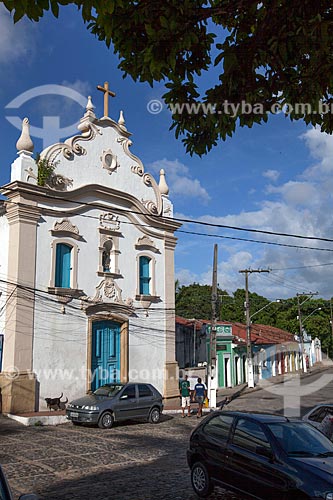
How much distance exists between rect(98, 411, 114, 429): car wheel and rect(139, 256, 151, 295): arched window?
279 inches

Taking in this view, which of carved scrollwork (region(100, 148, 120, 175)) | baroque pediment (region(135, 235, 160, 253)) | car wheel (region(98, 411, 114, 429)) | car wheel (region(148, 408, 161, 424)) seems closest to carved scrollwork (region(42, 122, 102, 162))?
carved scrollwork (region(100, 148, 120, 175))

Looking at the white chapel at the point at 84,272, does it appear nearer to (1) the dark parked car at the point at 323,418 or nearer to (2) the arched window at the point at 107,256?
(2) the arched window at the point at 107,256

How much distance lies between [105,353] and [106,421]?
4.51 metres

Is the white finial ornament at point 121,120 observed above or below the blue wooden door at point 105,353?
above

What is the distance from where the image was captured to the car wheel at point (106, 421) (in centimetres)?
1662

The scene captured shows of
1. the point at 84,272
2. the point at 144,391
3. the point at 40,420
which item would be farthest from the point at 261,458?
the point at 84,272

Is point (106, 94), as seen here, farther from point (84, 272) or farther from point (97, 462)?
point (97, 462)

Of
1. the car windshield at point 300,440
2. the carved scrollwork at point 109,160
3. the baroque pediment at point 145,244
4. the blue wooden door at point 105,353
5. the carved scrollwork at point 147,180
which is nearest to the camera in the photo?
the car windshield at point 300,440

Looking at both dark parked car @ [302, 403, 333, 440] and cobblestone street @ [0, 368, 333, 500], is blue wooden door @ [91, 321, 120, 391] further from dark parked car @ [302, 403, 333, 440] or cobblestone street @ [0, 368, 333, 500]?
dark parked car @ [302, 403, 333, 440]

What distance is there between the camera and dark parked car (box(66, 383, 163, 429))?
16.7 metres

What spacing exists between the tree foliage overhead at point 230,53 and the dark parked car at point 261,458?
169 inches

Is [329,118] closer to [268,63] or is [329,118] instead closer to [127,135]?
[268,63]

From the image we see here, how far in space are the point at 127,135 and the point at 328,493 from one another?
19.4 metres

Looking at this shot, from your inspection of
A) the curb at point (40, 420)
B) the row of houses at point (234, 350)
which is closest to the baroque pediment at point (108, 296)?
the curb at point (40, 420)
